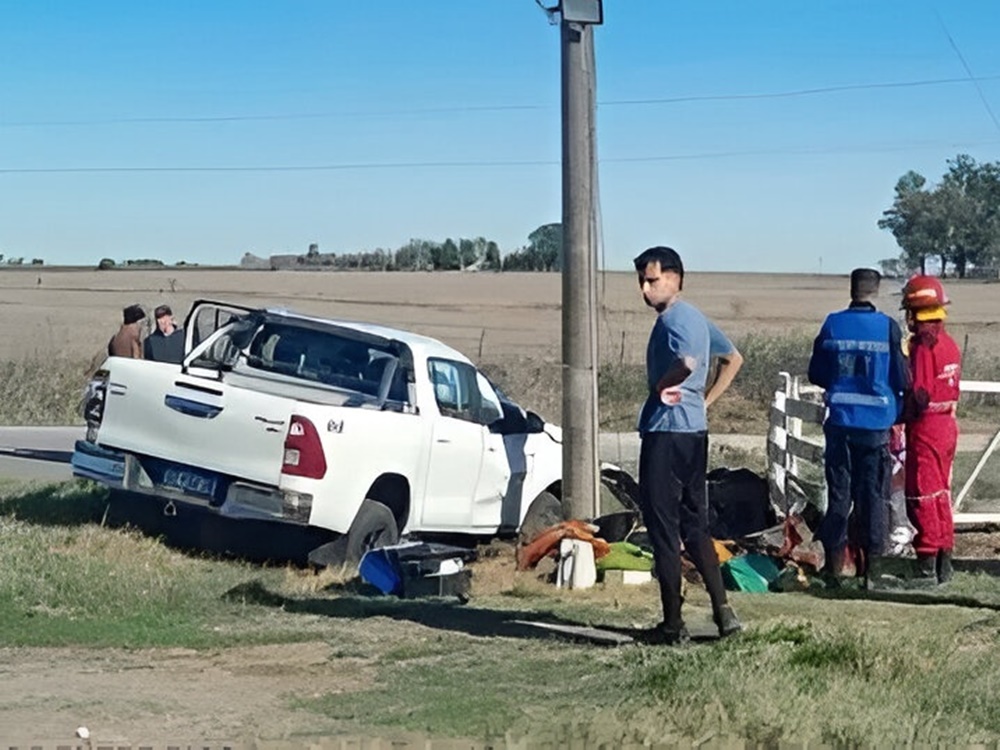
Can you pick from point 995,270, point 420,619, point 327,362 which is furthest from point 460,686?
point 995,270

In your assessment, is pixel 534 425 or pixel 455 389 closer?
pixel 455 389

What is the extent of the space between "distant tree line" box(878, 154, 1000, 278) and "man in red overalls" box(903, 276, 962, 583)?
20476 mm

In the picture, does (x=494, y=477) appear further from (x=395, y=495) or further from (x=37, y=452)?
(x=37, y=452)

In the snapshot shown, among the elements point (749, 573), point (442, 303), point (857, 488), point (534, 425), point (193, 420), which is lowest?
point (749, 573)

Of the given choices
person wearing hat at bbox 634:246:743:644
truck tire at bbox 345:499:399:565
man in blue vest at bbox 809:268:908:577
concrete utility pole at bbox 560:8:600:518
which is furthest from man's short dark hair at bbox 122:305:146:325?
person wearing hat at bbox 634:246:743:644

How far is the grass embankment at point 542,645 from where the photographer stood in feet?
20.9

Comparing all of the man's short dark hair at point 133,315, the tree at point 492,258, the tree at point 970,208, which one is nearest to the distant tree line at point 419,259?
the tree at point 492,258

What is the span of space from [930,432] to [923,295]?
869 millimetres

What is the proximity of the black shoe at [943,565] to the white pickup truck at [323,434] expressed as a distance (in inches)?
137

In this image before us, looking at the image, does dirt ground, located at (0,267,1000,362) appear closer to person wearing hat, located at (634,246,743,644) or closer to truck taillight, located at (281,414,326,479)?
truck taillight, located at (281,414,326,479)

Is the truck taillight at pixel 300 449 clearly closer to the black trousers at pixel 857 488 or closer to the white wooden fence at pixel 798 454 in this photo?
the black trousers at pixel 857 488

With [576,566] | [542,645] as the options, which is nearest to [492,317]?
[576,566]

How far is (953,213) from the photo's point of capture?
34.4 m

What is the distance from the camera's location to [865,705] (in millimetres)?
6594
